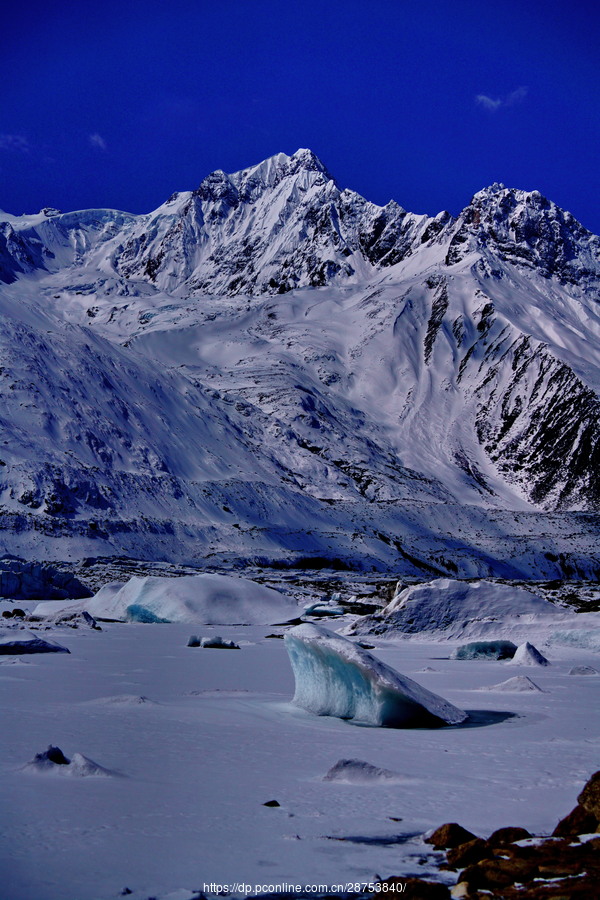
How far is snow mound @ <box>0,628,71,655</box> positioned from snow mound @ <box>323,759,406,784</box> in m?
9.17

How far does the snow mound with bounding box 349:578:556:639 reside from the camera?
17672 mm

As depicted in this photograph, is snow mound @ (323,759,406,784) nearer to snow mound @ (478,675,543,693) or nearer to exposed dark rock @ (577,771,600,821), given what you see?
exposed dark rock @ (577,771,600,821)

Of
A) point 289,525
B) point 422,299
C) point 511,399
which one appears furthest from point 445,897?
point 422,299

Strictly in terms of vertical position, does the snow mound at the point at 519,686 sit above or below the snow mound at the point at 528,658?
below

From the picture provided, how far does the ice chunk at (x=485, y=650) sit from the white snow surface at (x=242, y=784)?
4.32 metres

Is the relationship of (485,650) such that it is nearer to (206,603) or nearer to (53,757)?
(206,603)

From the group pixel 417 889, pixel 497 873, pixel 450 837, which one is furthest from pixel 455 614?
pixel 417 889

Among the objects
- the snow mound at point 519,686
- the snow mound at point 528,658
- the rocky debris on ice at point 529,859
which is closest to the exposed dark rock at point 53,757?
the rocky debris on ice at point 529,859

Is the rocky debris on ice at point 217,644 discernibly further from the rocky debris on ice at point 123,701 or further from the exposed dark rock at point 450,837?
the exposed dark rock at point 450,837

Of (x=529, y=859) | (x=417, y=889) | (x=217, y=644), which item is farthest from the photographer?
(x=217, y=644)

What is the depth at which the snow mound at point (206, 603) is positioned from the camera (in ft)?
79.6

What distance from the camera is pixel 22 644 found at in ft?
44.6

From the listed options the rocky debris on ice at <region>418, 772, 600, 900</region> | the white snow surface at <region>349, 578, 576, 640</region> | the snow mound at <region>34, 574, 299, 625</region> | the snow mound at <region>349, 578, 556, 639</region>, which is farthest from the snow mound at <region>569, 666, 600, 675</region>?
the snow mound at <region>34, 574, 299, 625</region>

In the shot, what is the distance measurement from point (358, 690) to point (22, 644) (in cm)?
729
